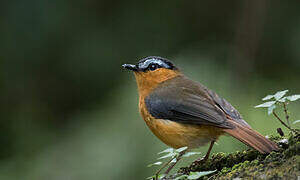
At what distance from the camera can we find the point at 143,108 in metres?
4.36

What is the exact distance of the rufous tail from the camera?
10.1 feet

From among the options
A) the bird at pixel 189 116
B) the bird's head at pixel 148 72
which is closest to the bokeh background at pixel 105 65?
the bird's head at pixel 148 72

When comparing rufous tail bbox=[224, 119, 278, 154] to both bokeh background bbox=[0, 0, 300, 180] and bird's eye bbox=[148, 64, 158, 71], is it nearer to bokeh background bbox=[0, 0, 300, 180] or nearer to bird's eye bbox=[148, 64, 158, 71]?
bird's eye bbox=[148, 64, 158, 71]

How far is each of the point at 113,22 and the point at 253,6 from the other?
7.67 feet

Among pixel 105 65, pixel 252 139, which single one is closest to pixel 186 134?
pixel 252 139

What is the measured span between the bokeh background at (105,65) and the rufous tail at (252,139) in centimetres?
189

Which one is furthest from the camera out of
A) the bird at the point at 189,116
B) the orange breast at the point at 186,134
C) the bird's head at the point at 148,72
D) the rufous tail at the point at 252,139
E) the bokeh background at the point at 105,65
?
the bokeh background at the point at 105,65

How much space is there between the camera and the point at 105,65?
25.0 feet

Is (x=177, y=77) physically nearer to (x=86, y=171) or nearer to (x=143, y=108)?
(x=143, y=108)

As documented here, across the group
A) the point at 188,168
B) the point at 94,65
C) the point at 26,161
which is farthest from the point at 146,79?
the point at 94,65

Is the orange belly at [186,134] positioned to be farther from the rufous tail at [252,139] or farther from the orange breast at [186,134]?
the rufous tail at [252,139]

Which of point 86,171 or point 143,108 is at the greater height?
point 143,108

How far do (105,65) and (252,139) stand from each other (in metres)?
4.73

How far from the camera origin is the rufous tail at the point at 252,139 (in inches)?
121
